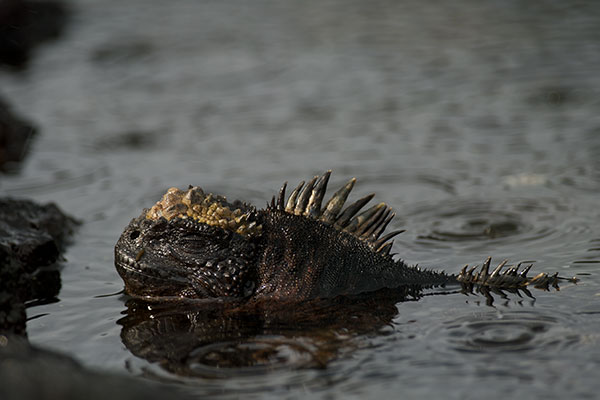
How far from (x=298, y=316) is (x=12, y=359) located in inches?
88.0

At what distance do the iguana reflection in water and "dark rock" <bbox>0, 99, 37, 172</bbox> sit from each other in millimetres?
5972

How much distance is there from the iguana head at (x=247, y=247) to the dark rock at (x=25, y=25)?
1531cm

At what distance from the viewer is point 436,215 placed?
26.3 feet

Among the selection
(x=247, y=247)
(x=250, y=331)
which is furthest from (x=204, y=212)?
(x=250, y=331)

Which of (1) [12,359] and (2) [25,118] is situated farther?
(2) [25,118]

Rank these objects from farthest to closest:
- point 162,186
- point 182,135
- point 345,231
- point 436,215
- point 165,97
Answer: point 165,97 < point 182,135 < point 162,186 < point 436,215 < point 345,231

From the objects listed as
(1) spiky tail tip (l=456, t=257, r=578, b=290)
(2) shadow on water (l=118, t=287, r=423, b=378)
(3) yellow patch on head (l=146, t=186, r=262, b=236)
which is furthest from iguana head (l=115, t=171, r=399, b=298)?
(1) spiky tail tip (l=456, t=257, r=578, b=290)

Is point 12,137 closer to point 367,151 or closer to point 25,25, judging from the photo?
point 367,151

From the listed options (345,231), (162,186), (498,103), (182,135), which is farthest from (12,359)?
(498,103)

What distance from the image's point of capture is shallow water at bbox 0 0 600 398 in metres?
4.84

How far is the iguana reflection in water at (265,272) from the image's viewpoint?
18.4ft

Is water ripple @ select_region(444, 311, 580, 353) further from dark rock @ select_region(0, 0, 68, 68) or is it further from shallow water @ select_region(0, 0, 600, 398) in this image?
dark rock @ select_region(0, 0, 68, 68)

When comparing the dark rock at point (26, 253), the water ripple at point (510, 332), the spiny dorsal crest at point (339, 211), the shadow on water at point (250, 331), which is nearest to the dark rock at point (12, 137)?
the dark rock at point (26, 253)

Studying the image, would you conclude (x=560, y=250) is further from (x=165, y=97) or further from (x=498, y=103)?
(x=165, y=97)
